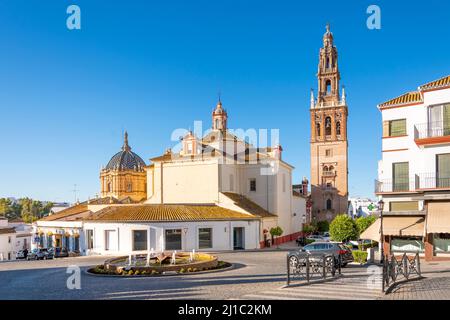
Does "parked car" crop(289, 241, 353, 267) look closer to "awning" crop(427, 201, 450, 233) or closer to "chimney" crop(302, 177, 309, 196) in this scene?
"awning" crop(427, 201, 450, 233)

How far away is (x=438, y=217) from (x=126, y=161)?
6552 centimetres

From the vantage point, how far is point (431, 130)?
30.3m

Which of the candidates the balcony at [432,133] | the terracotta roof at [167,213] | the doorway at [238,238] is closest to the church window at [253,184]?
the terracotta roof at [167,213]

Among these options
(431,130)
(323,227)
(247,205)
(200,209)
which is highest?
(431,130)

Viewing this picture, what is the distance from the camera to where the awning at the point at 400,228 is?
97.3 feet

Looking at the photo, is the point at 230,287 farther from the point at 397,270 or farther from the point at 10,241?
the point at 10,241

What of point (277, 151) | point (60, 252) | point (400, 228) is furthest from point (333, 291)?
point (277, 151)

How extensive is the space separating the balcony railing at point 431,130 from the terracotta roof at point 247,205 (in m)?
22.3

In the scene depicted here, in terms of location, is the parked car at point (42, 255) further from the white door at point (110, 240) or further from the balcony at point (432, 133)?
the balcony at point (432, 133)

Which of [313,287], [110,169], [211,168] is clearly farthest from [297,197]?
[313,287]
